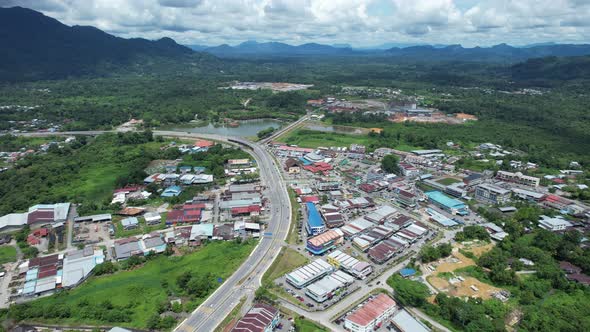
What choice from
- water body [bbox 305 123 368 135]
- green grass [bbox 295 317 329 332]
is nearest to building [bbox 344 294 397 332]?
green grass [bbox 295 317 329 332]

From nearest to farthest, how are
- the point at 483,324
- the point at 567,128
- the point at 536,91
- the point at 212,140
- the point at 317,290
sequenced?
the point at 483,324 → the point at 317,290 → the point at 212,140 → the point at 567,128 → the point at 536,91

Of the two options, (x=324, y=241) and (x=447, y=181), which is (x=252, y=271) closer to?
(x=324, y=241)

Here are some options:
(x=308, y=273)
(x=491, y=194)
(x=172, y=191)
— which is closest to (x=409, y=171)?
(x=491, y=194)

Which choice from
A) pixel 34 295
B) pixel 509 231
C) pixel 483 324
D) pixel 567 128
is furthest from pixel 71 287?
pixel 567 128

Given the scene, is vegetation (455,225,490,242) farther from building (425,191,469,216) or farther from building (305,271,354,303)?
building (305,271,354,303)

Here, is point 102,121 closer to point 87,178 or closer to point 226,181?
point 87,178

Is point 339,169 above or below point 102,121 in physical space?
below
